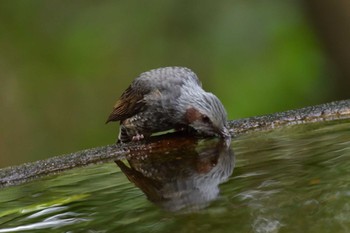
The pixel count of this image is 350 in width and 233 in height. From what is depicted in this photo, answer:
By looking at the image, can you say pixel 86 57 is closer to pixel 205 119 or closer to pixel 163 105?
pixel 163 105

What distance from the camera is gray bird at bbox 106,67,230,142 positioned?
3996 mm

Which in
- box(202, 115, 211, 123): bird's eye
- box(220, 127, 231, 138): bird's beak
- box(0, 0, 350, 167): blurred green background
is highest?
box(202, 115, 211, 123): bird's eye

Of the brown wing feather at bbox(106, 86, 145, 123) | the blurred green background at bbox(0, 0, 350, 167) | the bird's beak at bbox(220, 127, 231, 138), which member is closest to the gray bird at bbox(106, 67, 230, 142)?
the brown wing feather at bbox(106, 86, 145, 123)

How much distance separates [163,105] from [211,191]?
1.69 m

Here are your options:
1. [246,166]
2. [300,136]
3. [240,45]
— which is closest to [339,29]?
[240,45]

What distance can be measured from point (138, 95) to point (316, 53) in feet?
14.9

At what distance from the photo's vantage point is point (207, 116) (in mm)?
3889

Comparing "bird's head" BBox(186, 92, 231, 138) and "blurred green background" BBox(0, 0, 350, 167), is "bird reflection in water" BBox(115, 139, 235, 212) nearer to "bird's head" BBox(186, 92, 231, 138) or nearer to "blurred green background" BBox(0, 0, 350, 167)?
"bird's head" BBox(186, 92, 231, 138)

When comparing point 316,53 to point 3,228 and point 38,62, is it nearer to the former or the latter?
point 38,62

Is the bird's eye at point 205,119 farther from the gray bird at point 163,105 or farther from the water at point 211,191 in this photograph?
the water at point 211,191

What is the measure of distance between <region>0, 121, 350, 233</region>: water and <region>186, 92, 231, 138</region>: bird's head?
23cm

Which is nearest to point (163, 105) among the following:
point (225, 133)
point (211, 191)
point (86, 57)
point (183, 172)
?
point (225, 133)

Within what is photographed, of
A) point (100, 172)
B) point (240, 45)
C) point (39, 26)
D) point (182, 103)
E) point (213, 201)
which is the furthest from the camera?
point (39, 26)

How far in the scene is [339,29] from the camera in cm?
698
